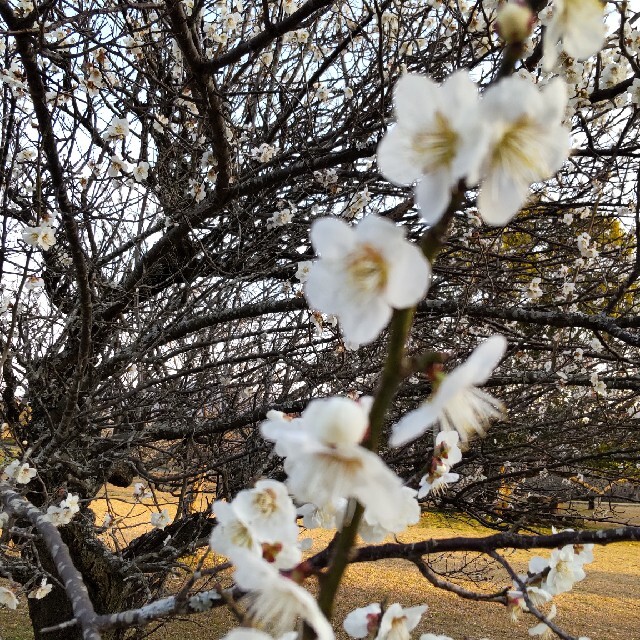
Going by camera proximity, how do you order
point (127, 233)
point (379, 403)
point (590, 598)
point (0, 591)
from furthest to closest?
Result: point (590, 598)
point (127, 233)
point (0, 591)
point (379, 403)

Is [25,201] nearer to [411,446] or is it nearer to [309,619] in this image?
[411,446]

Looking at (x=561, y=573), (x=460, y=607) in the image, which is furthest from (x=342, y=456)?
(x=460, y=607)

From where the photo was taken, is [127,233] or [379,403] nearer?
[379,403]

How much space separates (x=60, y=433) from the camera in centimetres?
327

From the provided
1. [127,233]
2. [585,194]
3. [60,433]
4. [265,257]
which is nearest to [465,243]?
[585,194]

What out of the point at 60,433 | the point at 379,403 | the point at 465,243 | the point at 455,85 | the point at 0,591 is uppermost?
the point at 465,243

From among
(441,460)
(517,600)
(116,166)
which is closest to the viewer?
(517,600)

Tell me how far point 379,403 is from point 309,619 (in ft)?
0.64

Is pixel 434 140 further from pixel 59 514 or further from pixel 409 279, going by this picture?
pixel 59 514

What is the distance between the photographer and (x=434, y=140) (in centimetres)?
65

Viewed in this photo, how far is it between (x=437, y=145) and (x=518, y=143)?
0.09 m

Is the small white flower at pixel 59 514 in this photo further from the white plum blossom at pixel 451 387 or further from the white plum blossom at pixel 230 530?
the white plum blossom at pixel 451 387

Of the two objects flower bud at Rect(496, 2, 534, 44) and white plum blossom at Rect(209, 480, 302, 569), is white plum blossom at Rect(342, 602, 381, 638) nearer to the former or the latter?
white plum blossom at Rect(209, 480, 302, 569)

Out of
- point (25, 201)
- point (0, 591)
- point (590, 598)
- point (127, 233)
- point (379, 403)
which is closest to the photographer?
point (379, 403)
